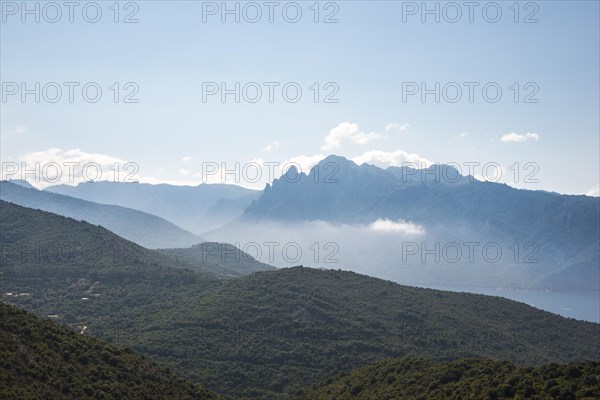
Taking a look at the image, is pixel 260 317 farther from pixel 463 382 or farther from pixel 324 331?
pixel 463 382

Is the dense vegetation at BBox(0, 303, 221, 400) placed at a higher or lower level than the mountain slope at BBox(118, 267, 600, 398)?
higher

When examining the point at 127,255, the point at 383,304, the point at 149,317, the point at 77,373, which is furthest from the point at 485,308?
the point at 77,373

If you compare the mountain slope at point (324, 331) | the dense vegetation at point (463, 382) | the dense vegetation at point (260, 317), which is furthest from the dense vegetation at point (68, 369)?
the mountain slope at point (324, 331)

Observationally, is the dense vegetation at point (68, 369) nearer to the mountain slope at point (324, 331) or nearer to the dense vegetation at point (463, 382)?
the dense vegetation at point (463, 382)

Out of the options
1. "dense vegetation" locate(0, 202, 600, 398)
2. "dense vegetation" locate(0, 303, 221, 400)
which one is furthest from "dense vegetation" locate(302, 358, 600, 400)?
"dense vegetation" locate(0, 303, 221, 400)

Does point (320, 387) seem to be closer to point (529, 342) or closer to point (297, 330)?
point (297, 330)

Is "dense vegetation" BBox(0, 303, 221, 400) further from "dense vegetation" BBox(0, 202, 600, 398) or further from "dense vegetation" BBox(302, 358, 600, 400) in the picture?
"dense vegetation" BBox(0, 202, 600, 398)

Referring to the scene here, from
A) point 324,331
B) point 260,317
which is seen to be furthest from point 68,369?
point 324,331
